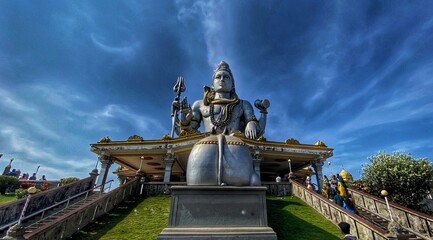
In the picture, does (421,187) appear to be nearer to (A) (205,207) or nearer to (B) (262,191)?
(B) (262,191)

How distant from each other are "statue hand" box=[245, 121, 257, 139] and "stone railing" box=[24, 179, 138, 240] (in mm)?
8747

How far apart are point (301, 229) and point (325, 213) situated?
194 cm

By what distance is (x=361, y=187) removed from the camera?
21.4 m

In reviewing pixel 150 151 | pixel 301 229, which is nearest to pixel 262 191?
pixel 301 229

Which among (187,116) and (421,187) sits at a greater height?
(187,116)

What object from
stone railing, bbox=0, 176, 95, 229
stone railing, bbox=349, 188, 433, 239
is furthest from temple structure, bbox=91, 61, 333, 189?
stone railing, bbox=349, 188, 433, 239

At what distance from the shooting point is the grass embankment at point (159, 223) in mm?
7688

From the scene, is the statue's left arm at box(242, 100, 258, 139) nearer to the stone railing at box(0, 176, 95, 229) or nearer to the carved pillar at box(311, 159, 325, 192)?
the carved pillar at box(311, 159, 325, 192)

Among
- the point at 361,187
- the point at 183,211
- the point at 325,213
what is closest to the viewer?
the point at 183,211

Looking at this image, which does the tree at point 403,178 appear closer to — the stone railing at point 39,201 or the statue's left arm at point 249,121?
the statue's left arm at point 249,121

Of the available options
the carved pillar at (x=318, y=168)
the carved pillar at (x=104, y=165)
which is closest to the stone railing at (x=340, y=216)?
the carved pillar at (x=318, y=168)

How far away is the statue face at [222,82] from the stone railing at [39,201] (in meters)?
11.3

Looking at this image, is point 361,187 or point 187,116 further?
point 361,187

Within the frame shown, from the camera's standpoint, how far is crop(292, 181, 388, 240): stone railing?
22.9 feet
